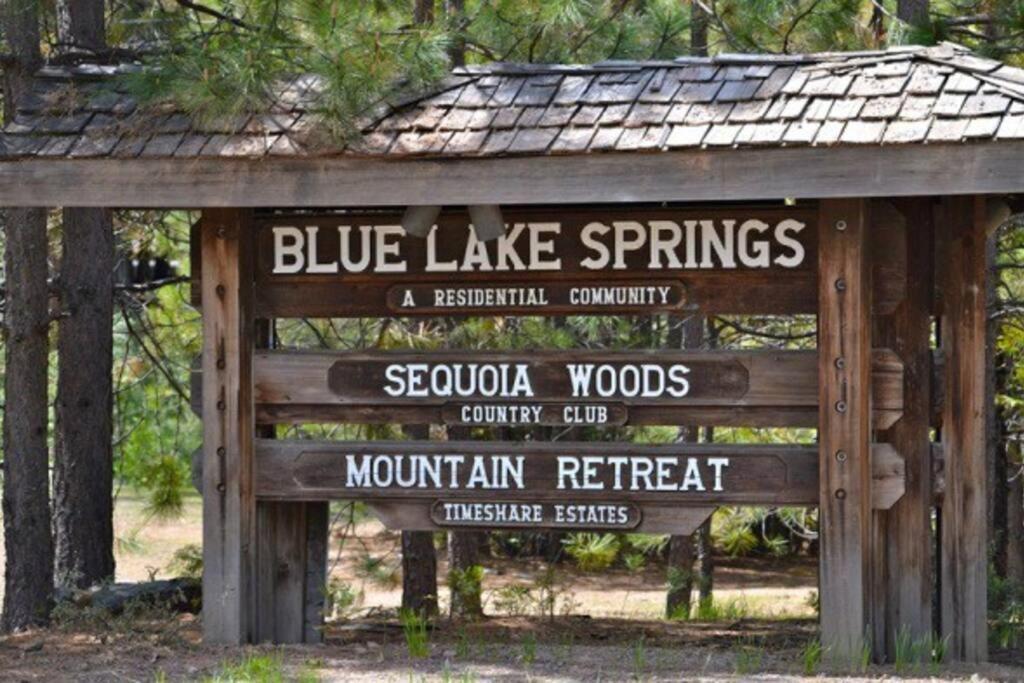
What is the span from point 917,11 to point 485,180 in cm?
377

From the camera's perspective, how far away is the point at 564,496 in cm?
766

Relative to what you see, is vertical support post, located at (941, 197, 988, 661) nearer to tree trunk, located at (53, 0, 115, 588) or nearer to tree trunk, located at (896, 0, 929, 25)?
tree trunk, located at (896, 0, 929, 25)

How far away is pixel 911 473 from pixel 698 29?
615 centimetres

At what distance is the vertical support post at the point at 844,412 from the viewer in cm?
730

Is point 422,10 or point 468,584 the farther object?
point 422,10

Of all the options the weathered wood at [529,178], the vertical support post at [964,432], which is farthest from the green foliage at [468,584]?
the weathered wood at [529,178]

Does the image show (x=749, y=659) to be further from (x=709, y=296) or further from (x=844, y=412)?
(x=709, y=296)

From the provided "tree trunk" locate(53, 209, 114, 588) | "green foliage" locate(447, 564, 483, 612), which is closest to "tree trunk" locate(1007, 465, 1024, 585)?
"green foliage" locate(447, 564, 483, 612)

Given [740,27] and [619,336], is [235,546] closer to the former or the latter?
[740,27]

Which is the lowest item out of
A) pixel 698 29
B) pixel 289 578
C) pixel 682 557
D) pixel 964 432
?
pixel 682 557

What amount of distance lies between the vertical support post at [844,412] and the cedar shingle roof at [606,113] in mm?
526

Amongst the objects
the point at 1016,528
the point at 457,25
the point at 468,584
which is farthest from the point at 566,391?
the point at 1016,528

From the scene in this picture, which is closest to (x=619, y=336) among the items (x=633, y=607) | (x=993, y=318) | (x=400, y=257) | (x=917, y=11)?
(x=633, y=607)

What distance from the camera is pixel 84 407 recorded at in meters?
10.5
